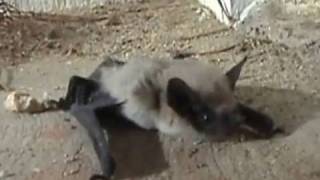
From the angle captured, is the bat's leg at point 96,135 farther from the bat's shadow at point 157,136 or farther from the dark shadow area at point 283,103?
the dark shadow area at point 283,103

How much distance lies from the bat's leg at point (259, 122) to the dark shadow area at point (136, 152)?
0.72 ft

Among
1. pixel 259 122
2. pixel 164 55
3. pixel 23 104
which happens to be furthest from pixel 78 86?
pixel 164 55

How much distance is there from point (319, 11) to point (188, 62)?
3.29 feet

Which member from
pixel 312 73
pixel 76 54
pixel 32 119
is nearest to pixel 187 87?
pixel 32 119

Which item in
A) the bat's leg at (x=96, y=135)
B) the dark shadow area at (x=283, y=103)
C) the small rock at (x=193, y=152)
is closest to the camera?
the bat's leg at (x=96, y=135)

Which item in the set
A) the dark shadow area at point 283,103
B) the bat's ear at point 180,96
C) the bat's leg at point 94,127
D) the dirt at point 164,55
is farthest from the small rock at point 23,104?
the dark shadow area at point 283,103

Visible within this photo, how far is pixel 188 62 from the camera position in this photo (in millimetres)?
2084

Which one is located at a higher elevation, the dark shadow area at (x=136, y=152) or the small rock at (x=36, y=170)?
the dark shadow area at (x=136, y=152)

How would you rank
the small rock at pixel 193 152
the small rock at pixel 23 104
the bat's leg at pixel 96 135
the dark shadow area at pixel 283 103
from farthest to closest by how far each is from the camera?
1. the small rock at pixel 23 104
2. the dark shadow area at pixel 283 103
3. the small rock at pixel 193 152
4. the bat's leg at pixel 96 135

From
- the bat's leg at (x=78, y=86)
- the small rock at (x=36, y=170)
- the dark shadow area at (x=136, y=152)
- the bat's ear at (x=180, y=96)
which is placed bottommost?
the small rock at (x=36, y=170)

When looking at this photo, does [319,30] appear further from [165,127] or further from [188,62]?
[165,127]

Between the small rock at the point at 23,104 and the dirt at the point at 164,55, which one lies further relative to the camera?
the small rock at the point at 23,104

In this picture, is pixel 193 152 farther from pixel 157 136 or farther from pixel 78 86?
pixel 78 86

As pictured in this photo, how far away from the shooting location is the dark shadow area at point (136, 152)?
5.93 ft
